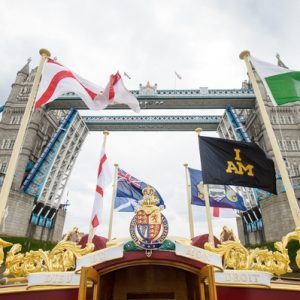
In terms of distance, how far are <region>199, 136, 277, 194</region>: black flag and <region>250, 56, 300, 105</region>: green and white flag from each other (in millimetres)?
1828

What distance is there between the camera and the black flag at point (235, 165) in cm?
701

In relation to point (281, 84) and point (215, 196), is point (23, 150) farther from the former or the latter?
point (281, 84)

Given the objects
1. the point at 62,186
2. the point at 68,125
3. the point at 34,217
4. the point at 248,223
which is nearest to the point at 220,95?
the point at 248,223

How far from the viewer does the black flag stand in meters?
7.01

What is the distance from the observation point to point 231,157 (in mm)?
7266

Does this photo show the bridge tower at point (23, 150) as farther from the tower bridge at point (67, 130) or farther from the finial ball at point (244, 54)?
the finial ball at point (244, 54)

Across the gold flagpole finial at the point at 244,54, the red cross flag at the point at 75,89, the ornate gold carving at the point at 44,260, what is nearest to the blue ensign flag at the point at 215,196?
the red cross flag at the point at 75,89

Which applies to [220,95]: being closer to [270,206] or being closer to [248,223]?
[270,206]

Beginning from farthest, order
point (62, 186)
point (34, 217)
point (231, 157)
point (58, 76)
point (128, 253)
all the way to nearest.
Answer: point (62, 186)
point (34, 217)
point (58, 76)
point (231, 157)
point (128, 253)

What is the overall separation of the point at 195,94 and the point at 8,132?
102 feet

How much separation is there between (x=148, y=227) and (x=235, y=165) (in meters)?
3.38

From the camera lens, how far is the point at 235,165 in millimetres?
7191

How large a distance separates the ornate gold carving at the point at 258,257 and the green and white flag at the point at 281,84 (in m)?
4.21

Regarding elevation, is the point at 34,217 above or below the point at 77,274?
above
